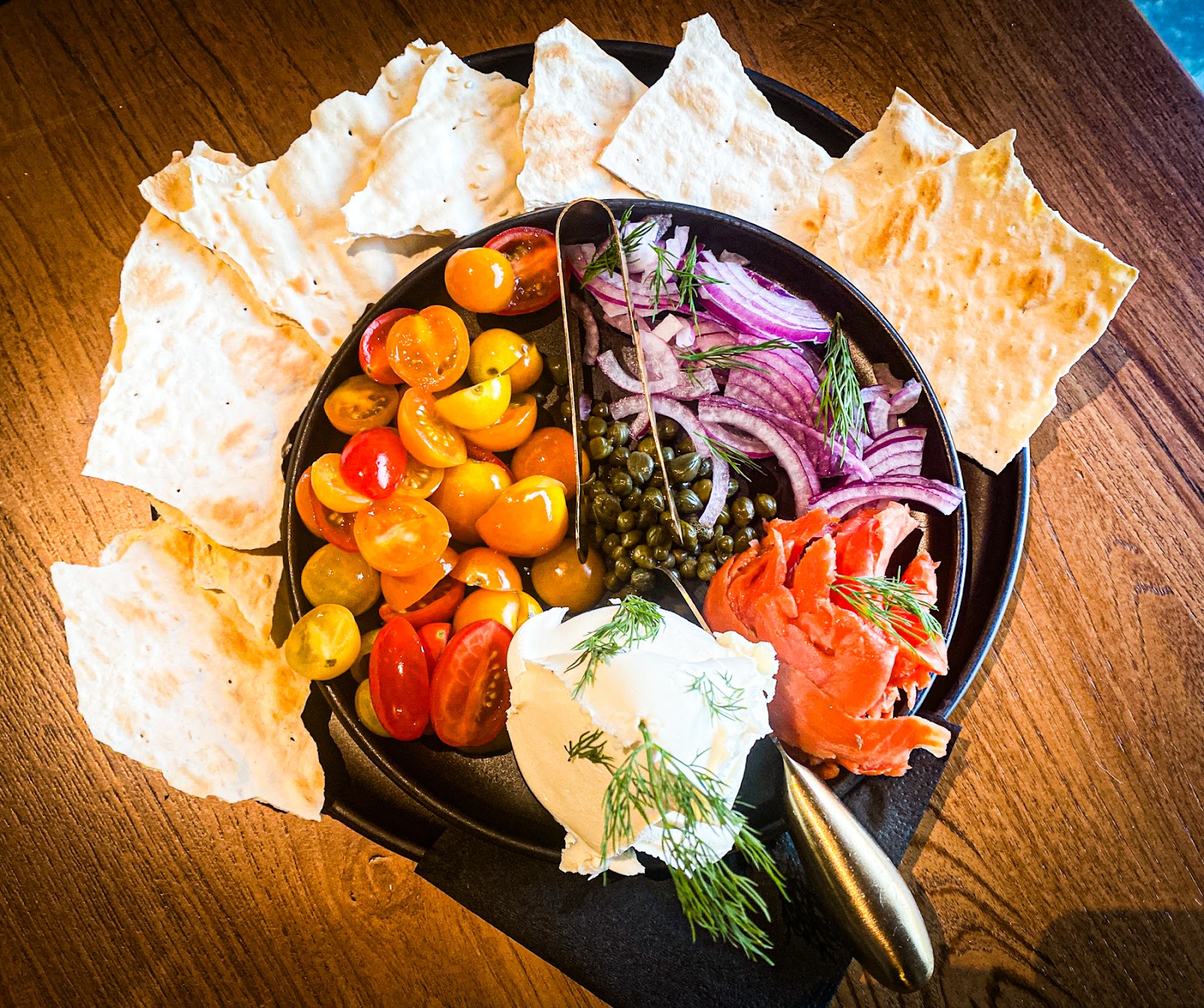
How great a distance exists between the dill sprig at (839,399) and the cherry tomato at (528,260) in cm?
60

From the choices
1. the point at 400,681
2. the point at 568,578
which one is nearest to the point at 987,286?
the point at 568,578

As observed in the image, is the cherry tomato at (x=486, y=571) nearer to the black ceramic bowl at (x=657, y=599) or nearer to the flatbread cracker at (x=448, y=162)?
the black ceramic bowl at (x=657, y=599)

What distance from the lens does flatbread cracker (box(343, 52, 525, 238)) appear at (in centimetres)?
167

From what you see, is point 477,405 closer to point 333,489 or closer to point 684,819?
point 333,489

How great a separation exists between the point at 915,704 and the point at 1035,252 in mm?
974

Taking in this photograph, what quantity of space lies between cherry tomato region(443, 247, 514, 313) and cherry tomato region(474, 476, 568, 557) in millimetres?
381

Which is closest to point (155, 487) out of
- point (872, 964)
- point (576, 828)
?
point (576, 828)

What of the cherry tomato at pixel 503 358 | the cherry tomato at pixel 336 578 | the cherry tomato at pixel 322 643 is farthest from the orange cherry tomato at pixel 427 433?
the cherry tomato at pixel 322 643

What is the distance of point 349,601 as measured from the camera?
1598 mm

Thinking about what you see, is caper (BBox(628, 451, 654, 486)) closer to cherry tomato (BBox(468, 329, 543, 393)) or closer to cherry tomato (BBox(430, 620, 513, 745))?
cherry tomato (BBox(468, 329, 543, 393))

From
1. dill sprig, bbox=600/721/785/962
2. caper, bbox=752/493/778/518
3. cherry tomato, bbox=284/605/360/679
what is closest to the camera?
dill sprig, bbox=600/721/785/962

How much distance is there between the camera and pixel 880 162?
5.67 ft

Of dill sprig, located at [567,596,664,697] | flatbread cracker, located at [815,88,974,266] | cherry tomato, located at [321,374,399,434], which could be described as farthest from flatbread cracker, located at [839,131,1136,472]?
cherry tomato, located at [321,374,399,434]

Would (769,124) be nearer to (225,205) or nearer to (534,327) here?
(534,327)
